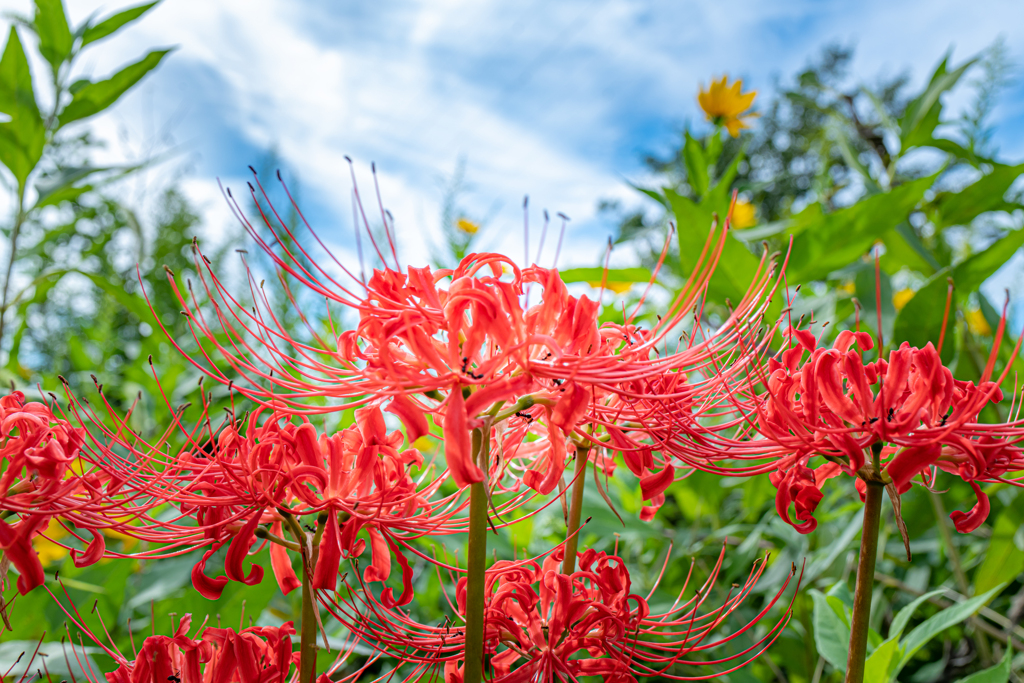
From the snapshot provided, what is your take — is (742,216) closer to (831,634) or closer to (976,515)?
(831,634)

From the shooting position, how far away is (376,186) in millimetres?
919

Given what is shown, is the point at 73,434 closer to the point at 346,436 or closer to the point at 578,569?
the point at 346,436

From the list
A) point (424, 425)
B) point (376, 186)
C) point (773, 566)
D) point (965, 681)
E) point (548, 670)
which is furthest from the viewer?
point (773, 566)

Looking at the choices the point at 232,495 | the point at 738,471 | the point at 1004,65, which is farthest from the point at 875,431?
the point at 1004,65

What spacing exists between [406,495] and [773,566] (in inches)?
50.7

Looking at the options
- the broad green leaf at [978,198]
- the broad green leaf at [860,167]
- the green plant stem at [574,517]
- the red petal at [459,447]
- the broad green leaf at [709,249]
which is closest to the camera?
the red petal at [459,447]

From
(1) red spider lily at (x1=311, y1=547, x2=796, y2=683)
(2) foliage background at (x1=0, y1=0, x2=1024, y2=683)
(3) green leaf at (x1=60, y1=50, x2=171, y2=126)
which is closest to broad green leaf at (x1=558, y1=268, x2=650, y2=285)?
(2) foliage background at (x1=0, y1=0, x2=1024, y2=683)

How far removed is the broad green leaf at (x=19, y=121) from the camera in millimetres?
1646

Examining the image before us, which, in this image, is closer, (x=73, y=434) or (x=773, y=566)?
(x=73, y=434)

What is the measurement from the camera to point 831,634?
1.10m

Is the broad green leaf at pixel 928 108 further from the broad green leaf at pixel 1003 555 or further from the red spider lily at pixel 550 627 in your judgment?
the red spider lily at pixel 550 627

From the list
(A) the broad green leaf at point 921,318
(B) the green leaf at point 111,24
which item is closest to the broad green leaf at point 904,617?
(A) the broad green leaf at point 921,318

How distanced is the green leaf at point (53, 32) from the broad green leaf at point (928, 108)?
2438 millimetres

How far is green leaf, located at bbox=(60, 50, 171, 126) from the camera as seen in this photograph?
1.70 m
